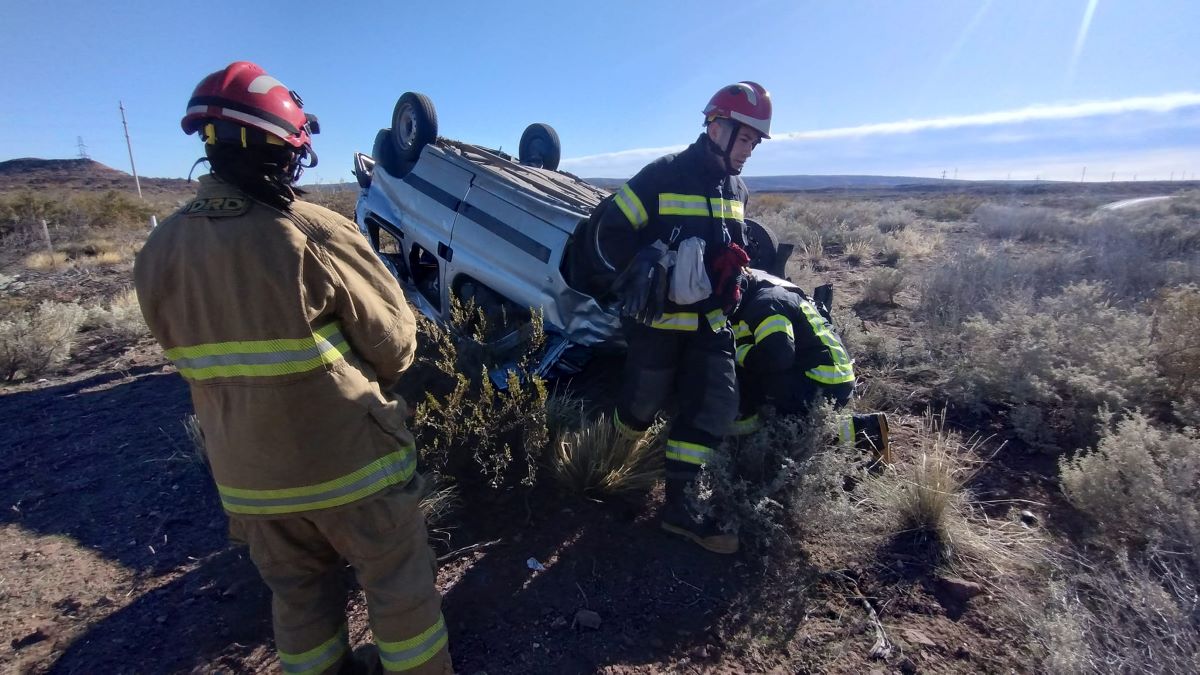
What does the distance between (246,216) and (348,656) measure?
1547mm

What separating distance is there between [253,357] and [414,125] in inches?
155

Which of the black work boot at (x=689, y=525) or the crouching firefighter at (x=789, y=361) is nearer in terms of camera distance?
the black work boot at (x=689, y=525)

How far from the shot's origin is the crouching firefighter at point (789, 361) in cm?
334

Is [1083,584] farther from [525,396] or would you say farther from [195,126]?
[195,126]

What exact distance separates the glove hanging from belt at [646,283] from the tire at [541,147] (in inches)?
154

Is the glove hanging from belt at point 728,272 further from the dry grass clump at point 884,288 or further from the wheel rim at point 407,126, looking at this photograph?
the dry grass clump at point 884,288

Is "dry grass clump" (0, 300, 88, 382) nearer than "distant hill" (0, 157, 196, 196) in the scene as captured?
Yes

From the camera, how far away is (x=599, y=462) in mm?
3256

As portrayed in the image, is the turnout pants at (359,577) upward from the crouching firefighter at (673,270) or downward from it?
downward

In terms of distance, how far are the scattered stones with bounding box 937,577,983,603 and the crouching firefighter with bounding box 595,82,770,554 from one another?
117 cm

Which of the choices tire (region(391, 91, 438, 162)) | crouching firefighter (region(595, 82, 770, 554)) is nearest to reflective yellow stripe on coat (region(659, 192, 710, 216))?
crouching firefighter (region(595, 82, 770, 554))

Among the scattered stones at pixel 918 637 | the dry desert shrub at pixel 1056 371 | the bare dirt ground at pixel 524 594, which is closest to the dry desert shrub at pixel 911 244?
the dry desert shrub at pixel 1056 371

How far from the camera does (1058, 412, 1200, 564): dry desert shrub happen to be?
2.62 metres

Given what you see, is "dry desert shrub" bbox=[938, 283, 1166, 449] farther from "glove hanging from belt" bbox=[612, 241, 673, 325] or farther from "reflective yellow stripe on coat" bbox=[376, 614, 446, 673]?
"reflective yellow stripe on coat" bbox=[376, 614, 446, 673]
